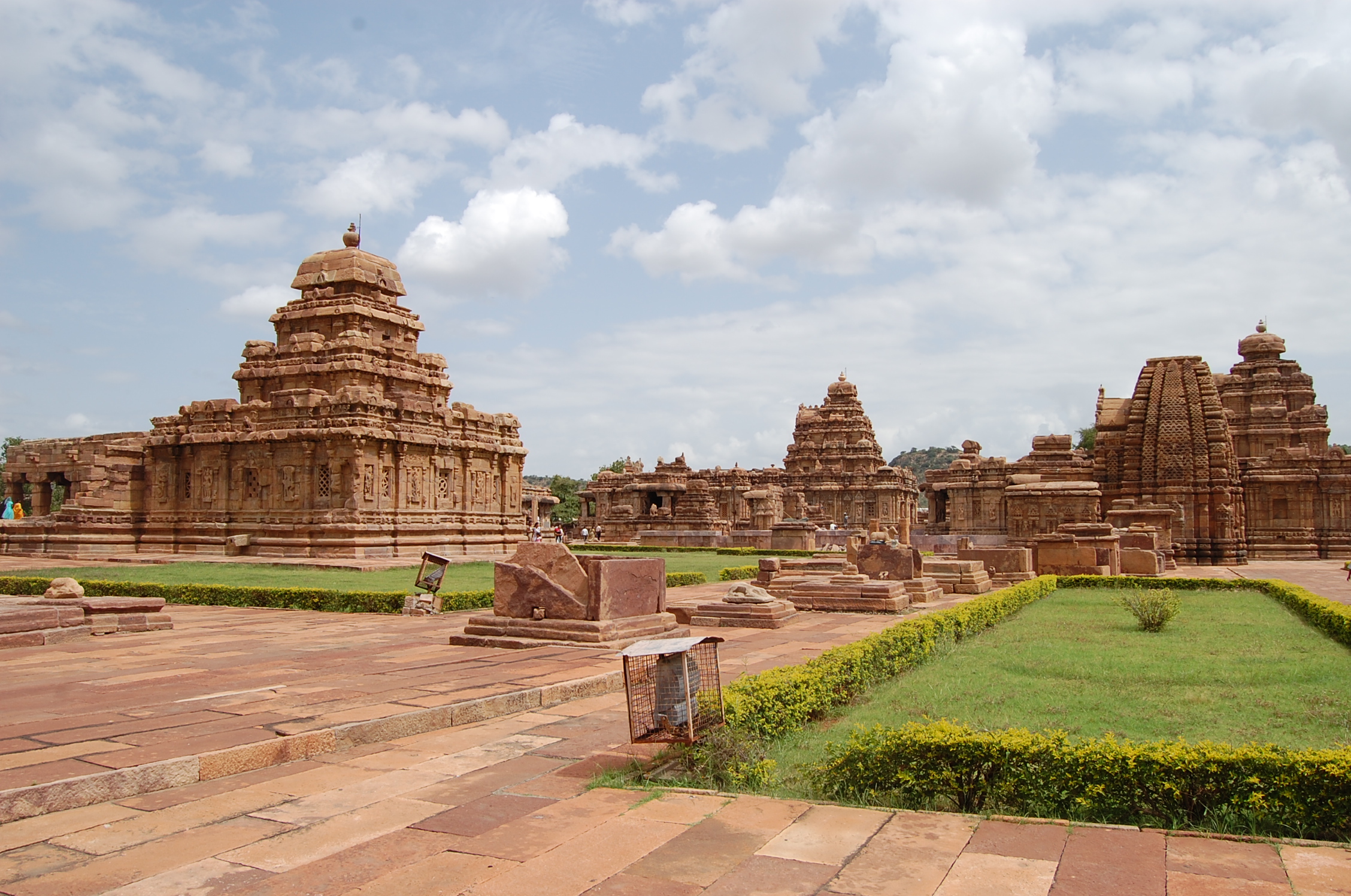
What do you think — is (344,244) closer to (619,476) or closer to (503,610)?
(503,610)

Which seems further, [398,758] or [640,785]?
[398,758]

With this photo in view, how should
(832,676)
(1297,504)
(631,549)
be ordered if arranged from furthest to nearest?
(631,549), (1297,504), (832,676)

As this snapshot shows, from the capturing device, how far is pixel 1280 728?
612 centimetres

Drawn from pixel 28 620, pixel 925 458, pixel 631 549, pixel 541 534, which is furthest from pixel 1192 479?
pixel 925 458

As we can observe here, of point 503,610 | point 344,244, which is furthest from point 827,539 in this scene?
point 503,610

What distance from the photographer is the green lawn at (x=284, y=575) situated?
1691 centimetres

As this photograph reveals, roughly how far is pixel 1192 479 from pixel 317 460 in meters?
25.8

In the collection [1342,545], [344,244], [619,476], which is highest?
[344,244]

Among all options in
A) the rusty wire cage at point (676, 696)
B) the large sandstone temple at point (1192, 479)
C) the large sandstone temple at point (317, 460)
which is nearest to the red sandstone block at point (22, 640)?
the rusty wire cage at point (676, 696)

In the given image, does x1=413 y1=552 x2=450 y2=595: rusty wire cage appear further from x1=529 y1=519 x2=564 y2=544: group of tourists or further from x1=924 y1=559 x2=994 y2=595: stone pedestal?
x1=529 y1=519 x2=564 y2=544: group of tourists

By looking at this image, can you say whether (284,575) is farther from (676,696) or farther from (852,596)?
(676,696)

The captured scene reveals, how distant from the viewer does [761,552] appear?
33.5m

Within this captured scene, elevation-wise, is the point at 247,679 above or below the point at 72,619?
below

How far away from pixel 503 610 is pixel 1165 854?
299 inches
